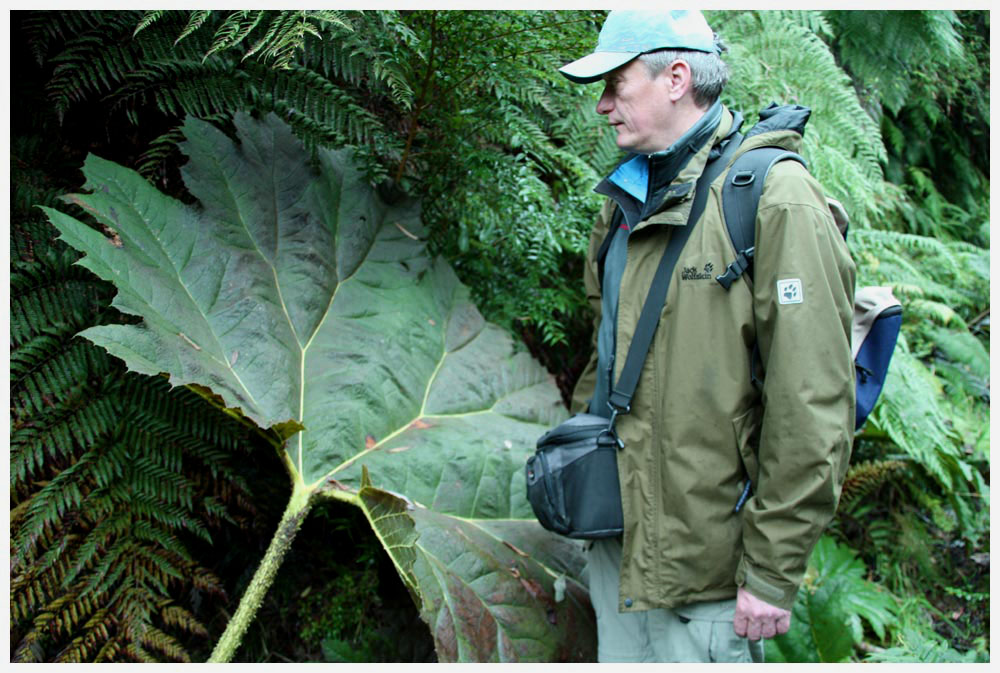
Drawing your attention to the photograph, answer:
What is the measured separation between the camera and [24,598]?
2324 mm

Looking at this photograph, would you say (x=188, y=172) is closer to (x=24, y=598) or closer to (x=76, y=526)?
(x=76, y=526)

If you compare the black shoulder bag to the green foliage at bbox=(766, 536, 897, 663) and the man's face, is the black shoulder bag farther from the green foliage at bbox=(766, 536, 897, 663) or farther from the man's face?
the green foliage at bbox=(766, 536, 897, 663)

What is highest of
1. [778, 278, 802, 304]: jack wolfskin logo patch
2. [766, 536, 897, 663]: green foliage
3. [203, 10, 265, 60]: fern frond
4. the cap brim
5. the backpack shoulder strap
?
[203, 10, 265, 60]: fern frond

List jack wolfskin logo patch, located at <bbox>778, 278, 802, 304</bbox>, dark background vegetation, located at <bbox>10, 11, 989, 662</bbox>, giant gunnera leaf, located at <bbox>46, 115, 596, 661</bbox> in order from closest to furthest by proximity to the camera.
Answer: jack wolfskin logo patch, located at <bbox>778, 278, 802, 304</bbox>
giant gunnera leaf, located at <bbox>46, 115, 596, 661</bbox>
dark background vegetation, located at <bbox>10, 11, 989, 662</bbox>

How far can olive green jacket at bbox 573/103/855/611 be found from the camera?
1.86 metres

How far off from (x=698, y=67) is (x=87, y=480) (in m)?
2.30

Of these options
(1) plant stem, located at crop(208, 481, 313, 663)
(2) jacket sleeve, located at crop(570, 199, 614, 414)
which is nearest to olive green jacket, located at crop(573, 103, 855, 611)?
(2) jacket sleeve, located at crop(570, 199, 614, 414)

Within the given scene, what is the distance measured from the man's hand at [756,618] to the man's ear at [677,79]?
4.46 feet

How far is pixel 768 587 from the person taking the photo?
1936mm

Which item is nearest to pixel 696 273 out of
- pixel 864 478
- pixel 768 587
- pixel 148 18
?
pixel 768 587

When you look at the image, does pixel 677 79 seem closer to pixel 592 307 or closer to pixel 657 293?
pixel 657 293

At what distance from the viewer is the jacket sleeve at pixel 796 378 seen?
1853 mm
